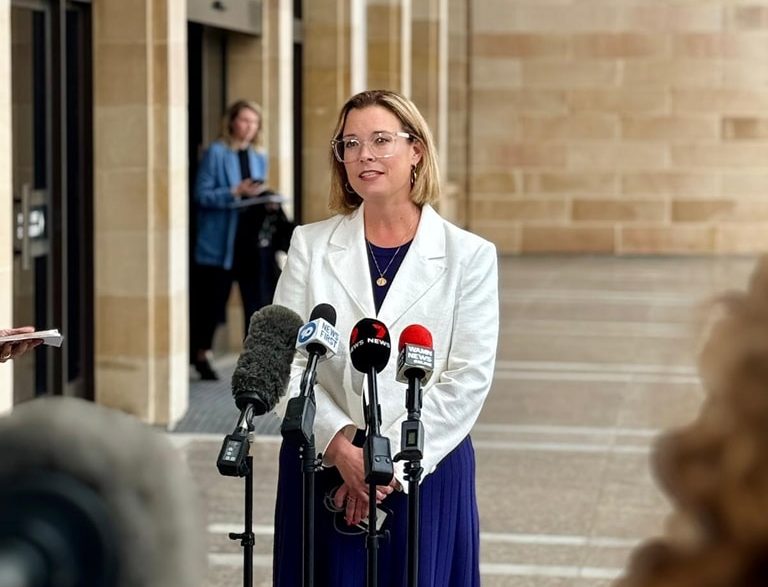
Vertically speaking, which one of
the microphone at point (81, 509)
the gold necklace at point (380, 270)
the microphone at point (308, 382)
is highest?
the microphone at point (81, 509)

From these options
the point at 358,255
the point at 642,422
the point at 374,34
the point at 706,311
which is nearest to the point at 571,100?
the point at 374,34

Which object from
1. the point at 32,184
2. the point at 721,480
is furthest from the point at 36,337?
the point at 32,184

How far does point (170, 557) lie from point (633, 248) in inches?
932

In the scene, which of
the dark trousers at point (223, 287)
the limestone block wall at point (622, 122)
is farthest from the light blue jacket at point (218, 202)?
the limestone block wall at point (622, 122)

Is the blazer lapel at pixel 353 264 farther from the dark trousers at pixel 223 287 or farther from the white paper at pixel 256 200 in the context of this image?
the dark trousers at pixel 223 287

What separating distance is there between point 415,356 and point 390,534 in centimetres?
68

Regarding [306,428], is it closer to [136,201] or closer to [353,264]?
[353,264]

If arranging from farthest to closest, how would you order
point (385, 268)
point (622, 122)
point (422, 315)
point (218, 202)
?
point (622, 122) < point (218, 202) < point (385, 268) < point (422, 315)

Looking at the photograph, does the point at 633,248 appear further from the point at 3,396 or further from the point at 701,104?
the point at 3,396

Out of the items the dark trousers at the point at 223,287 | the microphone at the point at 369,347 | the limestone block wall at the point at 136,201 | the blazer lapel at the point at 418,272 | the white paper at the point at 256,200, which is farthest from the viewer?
the dark trousers at the point at 223,287

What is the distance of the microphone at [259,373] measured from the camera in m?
3.27

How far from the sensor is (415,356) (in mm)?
3297

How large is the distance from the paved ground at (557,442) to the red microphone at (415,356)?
59cm

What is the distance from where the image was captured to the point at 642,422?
34.7 feet
